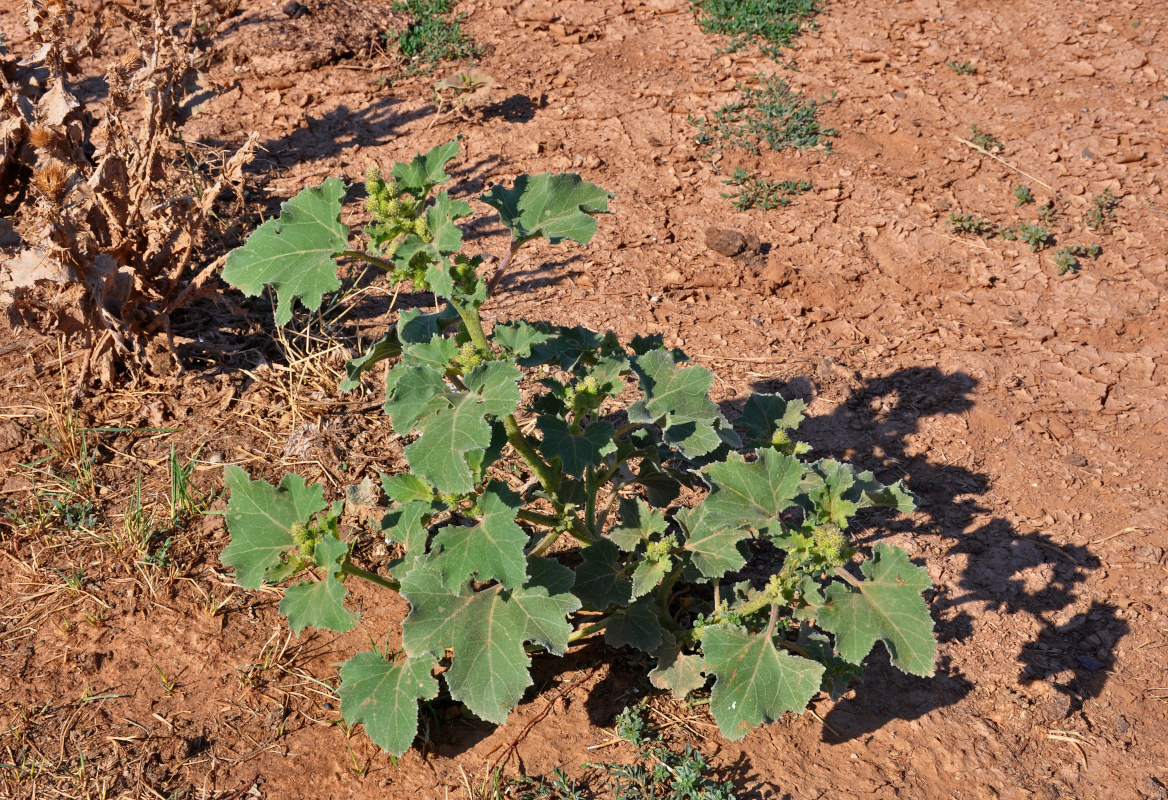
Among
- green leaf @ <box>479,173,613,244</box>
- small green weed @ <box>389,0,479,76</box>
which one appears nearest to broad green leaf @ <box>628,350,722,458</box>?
green leaf @ <box>479,173,613,244</box>

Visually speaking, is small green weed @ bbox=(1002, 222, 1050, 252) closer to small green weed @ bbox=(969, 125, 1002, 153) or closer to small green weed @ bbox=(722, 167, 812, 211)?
small green weed @ bbox=(969, 125, 1002, 153)

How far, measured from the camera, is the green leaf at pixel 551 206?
8.09 ft

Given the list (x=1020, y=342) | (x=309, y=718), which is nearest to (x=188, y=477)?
(x=309, y=718)

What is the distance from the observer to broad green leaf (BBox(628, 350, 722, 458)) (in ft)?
8.30

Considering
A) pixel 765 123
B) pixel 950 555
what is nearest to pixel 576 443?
pixel 950 555

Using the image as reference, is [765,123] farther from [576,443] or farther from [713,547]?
[576,443]

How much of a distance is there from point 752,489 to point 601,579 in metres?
0.58

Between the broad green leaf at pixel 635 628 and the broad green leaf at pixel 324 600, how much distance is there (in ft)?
2.68

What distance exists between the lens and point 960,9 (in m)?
6.86

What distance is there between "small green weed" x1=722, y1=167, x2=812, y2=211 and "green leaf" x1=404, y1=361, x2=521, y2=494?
352 cm

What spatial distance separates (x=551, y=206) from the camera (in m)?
2.52

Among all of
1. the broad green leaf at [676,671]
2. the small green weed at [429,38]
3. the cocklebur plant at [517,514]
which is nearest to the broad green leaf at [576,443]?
the cocklebur plant at [517,514]

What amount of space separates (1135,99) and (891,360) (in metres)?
3.25

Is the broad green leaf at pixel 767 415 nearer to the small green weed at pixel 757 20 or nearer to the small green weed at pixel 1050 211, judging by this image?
the small green weed at pixel 1050 211
